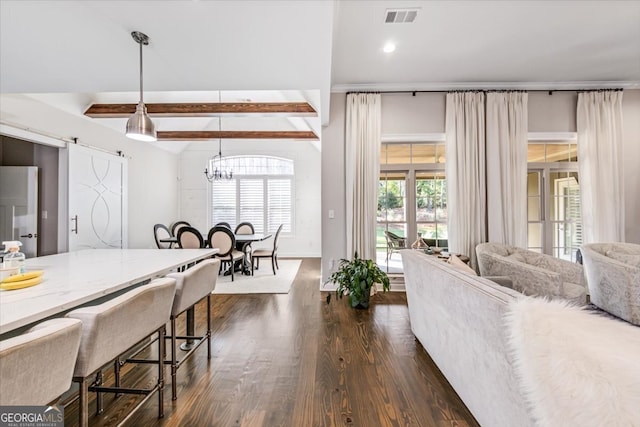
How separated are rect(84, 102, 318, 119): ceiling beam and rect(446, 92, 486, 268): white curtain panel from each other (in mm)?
2126

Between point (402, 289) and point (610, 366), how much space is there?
3.50 metres

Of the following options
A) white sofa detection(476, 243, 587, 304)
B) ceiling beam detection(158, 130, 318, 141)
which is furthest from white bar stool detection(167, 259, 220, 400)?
ceiling beam detection(158, 130, 318, 141)

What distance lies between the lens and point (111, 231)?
193 inches

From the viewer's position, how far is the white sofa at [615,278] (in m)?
2.67

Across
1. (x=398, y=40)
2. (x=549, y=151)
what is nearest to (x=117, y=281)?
(x=398, y=40)

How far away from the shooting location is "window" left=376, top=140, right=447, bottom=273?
4.34 meters

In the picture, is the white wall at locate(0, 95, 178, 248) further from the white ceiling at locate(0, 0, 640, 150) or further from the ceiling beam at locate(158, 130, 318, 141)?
the ceiling beam at locate(158, 130, 318, 141)

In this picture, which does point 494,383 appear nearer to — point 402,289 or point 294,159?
point 402,289

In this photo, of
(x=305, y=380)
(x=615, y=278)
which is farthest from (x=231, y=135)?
(x=615, y=278)

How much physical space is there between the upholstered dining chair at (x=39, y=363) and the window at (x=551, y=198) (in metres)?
5.21

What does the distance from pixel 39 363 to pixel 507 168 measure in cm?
485

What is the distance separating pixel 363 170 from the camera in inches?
163

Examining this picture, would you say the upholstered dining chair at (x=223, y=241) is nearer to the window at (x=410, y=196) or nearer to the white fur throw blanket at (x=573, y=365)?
the window at (x=410, y=196)

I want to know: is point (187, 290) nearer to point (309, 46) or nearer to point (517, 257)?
point (309, 46)
